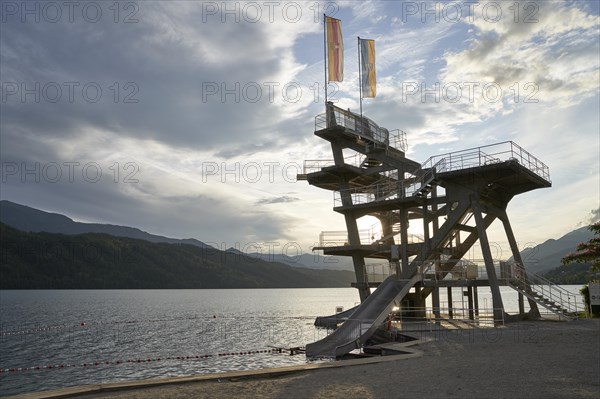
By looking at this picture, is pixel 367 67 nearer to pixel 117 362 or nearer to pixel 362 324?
pixel 362 324

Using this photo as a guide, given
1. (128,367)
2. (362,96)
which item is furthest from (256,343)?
(362,96)

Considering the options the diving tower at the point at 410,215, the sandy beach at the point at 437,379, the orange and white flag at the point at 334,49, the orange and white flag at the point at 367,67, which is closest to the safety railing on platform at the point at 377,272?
the diving tower at the point at 410,215

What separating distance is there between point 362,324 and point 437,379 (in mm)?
16443

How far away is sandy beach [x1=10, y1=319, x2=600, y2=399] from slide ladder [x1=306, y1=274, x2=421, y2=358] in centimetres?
748

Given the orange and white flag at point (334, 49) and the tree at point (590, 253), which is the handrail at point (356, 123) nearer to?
the orange and white flag at point (334, 49)

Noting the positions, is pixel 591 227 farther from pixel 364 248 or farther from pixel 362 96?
pixel 362 96

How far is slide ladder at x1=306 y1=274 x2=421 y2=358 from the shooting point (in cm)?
2841

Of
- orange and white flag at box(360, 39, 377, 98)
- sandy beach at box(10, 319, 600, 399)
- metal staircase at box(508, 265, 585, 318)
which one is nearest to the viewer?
sandy beach at box(10, 319, 600, 399)

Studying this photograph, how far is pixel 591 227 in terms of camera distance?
41.3 metres

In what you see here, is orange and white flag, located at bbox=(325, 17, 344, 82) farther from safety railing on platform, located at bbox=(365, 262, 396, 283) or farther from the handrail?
safety railing on platform, located at bbox=(365, 262, 396, 283)

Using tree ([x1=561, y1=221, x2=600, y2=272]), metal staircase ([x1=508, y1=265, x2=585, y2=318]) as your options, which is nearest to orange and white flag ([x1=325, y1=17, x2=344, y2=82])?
metal staircase ([x1=508, y1=265, x2=585, y2=318])

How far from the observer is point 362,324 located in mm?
31062

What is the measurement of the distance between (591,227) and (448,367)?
3102cm

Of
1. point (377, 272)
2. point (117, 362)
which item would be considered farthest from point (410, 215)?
point (117, 362)
